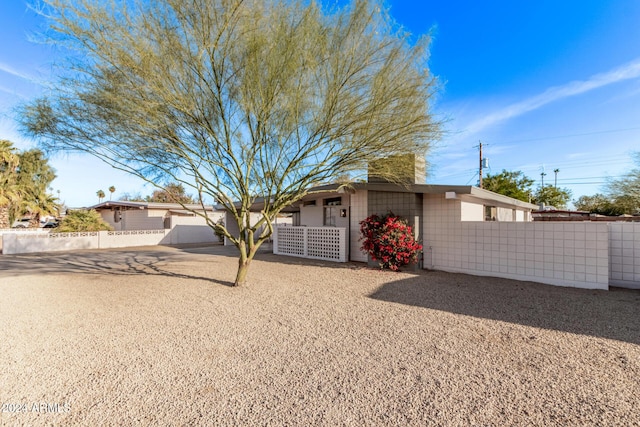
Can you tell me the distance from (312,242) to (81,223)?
576 inches

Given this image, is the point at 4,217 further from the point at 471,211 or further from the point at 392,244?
the point at 471,211

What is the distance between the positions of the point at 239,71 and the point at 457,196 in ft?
22.5

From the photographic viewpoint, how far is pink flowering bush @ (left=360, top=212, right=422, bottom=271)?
8633mm

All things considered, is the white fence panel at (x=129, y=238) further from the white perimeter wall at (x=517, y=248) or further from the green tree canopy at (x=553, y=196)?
the green tree canopy at (x=553, y=196)

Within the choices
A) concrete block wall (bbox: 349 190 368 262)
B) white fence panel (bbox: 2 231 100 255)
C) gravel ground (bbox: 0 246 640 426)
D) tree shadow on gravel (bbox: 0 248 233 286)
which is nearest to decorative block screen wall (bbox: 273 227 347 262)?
concrete block wall (bbox: 349 190 368 262)

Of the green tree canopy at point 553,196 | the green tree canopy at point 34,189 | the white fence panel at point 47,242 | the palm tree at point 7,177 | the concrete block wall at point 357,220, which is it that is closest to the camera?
the concrete block wall at point 357,220

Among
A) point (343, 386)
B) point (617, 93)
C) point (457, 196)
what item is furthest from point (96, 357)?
point (617, 93)

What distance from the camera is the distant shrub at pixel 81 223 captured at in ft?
53.9

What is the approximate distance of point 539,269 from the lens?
730 centimetres

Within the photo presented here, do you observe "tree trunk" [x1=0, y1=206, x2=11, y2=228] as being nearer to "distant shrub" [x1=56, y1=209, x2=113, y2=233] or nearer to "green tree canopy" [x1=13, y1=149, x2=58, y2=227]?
"green tree canopy" [x1=13, y1=149, x2=58, y2=227]

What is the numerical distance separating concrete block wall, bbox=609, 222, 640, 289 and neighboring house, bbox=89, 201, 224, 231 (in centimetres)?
1964

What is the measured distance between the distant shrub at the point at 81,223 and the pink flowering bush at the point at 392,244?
1720 cm

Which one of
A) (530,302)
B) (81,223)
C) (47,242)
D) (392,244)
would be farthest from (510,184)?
(47,242)

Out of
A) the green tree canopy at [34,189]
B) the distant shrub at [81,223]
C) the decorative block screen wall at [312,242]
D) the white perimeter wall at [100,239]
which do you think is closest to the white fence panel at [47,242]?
the white perimeter wall at [100,239]
